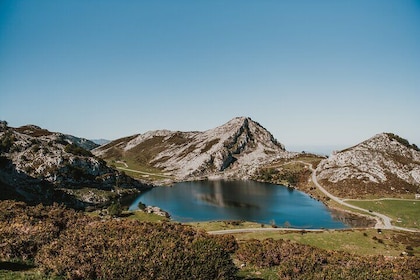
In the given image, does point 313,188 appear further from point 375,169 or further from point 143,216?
point 143,216

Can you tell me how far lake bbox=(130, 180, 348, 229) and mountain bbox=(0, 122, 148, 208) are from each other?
18.0 meters

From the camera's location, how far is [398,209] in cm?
10612

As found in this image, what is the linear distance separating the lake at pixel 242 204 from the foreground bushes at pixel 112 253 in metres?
78.6

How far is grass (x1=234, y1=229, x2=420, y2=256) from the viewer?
62.1 metres

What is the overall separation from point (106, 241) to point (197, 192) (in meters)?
140

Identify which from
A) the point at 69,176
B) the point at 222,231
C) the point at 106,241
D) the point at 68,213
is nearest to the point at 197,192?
the point at 69,176

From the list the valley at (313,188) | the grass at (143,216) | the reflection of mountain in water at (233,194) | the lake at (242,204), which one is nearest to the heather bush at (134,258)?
the valley at (313,188)

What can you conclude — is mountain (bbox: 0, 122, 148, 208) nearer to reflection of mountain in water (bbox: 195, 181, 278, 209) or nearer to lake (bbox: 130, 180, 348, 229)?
lake (bbox: 130, 180, 348, 229)

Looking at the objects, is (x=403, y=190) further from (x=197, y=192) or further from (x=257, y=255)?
(x=257, y=255)

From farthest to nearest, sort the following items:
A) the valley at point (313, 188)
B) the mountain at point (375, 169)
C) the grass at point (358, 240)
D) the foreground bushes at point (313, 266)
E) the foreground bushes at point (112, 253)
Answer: the mountain at point (375, 169) → the valley at point (313, 188) → the grass at point (358, 240) → the foreground bushes at point (313, 266) → the foreground bushes at point (112, 253)

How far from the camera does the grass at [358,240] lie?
6212 cm

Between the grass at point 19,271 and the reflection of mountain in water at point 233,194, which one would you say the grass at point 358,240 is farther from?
the reflection of mountain in water at point 233,194

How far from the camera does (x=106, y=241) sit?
1972 cm

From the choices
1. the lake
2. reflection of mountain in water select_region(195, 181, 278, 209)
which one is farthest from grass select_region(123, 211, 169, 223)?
reflection of mountain in water select_region(195, 181, 278, 209)
